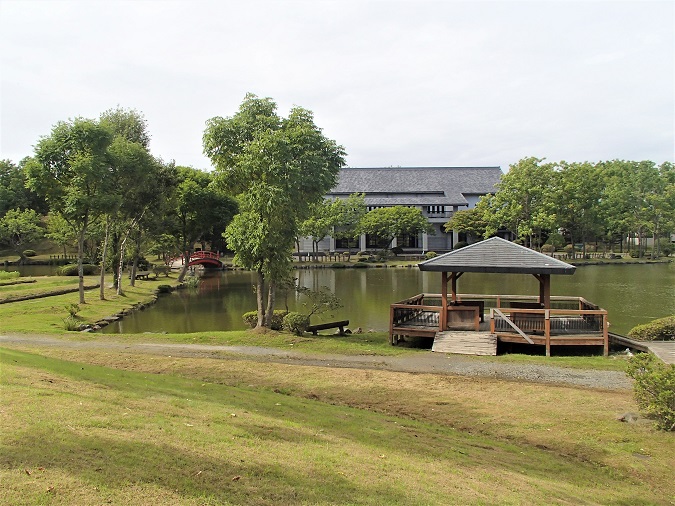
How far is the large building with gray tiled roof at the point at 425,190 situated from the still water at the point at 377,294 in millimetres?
21984

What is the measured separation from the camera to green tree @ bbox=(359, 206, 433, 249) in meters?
67.5

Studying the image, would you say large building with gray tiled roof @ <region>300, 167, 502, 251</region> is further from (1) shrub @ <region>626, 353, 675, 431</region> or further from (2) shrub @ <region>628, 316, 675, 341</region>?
(1) shrub @ <region>626, 353, 675, 431</region>

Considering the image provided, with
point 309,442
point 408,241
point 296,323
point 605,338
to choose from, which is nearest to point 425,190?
point 408,241

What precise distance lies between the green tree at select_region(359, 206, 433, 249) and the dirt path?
50.4 m

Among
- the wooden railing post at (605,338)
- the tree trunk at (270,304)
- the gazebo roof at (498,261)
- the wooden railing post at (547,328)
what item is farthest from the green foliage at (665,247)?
the tree trunk at (270,304)

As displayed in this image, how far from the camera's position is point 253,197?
1925cm

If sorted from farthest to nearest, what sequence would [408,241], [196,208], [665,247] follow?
[408,241]
[665,247]
[196,208]

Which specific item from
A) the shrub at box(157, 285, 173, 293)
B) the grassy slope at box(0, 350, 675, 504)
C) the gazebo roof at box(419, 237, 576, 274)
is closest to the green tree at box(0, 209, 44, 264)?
the shrub at box(157, 285, 173, 293)

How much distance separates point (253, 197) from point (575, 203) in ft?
170

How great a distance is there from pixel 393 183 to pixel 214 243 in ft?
103

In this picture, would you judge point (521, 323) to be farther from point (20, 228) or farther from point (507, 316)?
point (20, 228)

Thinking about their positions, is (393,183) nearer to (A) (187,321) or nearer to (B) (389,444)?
(A) (187,321)

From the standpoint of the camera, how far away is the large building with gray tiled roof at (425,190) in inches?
3034

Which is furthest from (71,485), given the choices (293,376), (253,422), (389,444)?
(293,376)
